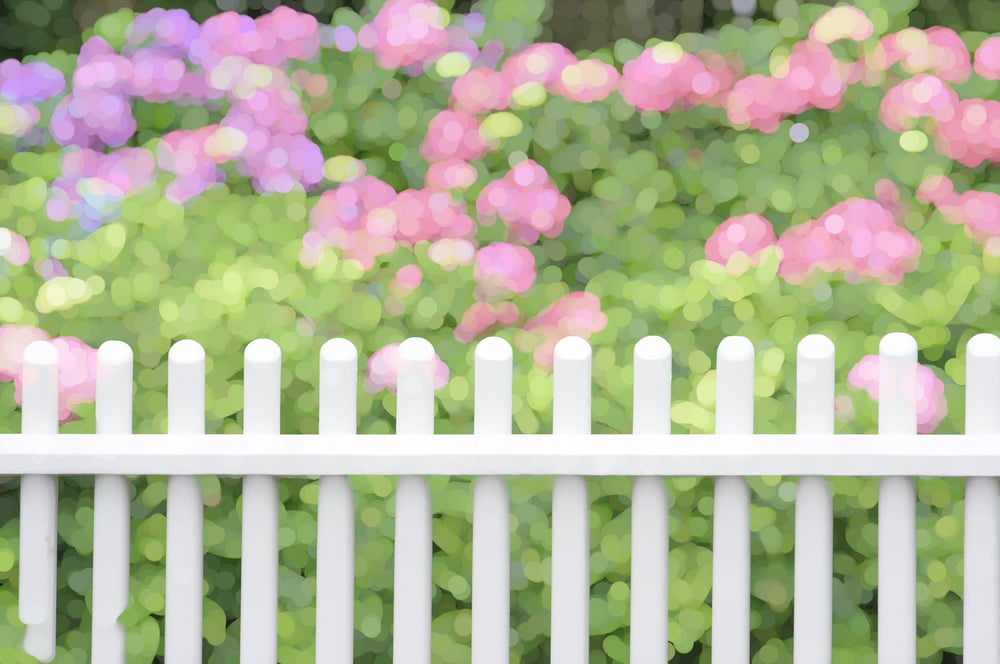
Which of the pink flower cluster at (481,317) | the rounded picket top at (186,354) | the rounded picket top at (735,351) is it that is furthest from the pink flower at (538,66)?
the rounded picket top at (186,354)

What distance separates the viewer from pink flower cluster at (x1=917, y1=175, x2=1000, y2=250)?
123 inches

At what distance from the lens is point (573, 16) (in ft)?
14.5

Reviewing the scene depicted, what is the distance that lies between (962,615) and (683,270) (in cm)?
103

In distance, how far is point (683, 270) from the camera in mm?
3275

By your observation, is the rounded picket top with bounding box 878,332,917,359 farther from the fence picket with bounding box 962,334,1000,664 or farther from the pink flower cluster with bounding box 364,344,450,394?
the pink flower cluster with bounding box 364,344,450,394

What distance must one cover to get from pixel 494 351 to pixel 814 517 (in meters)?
0.71

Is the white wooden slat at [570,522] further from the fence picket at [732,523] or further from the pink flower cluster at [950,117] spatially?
the pink flower cluster at [950,117]

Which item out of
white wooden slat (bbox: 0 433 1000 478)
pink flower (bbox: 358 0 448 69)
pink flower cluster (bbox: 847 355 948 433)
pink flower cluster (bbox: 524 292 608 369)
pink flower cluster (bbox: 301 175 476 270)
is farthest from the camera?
pink flower (bbox: 358 0 448 69)

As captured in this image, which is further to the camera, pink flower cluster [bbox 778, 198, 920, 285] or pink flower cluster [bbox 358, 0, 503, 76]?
pink flower cluster [bbox 358, 0, 503, 76]

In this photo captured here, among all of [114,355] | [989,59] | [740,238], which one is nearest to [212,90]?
[114,355]

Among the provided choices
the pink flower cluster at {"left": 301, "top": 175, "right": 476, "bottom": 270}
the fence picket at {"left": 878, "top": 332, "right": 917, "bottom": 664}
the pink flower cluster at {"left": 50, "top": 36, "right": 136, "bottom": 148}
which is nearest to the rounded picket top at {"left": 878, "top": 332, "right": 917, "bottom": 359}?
the fence picket at {"left": 878, "top": 332, "right": 917, "bottom": 664}

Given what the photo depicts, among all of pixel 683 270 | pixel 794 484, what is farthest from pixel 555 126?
→ pixel 794 484

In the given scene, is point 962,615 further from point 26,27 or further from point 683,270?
point 26,27

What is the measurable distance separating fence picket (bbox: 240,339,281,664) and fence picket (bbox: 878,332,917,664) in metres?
1.19
